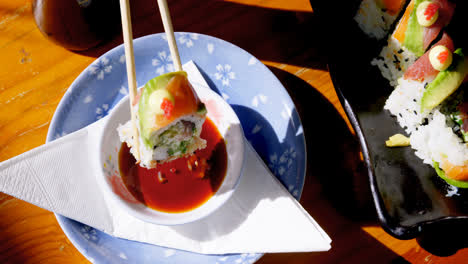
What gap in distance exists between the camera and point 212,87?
5.01 feet

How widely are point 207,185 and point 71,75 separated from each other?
2.39 ft

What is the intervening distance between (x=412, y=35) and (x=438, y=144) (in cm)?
46

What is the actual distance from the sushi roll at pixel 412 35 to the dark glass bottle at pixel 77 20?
3.52 ft

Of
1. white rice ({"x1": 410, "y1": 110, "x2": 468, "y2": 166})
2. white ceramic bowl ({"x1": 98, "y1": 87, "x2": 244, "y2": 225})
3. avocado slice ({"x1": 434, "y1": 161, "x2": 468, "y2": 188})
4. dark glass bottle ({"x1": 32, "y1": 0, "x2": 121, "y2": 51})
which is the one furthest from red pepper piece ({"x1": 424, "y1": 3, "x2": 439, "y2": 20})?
dark glass bottle ({"x1": 32, "y1": 0, "x2": 121, "y2": 51})

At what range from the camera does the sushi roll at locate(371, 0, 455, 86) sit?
1.47m

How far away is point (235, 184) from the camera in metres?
1.27

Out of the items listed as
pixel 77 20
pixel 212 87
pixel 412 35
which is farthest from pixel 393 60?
pixel 77 20

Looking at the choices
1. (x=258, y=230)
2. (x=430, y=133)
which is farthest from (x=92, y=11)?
(x=430, y=133)

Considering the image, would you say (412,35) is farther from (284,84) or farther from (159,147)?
(159,147)

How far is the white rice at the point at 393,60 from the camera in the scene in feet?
5.21

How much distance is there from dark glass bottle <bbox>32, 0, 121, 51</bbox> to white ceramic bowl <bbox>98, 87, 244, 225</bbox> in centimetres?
37

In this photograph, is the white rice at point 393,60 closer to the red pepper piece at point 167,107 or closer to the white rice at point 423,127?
the white rice at point 423,127

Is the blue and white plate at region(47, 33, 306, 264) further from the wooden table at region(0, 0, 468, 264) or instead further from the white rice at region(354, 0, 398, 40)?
the white rice at region(354, 0, 398, 40)

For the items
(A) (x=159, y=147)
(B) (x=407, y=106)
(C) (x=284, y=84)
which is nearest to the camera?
(A) (x=159, y=147)
